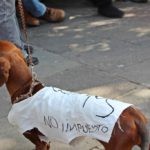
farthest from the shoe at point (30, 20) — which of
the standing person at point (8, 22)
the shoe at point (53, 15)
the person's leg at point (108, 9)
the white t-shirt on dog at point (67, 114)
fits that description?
the white t-shirt on dog at point (67, 114)

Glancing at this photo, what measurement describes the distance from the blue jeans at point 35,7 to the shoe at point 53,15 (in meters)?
0.10

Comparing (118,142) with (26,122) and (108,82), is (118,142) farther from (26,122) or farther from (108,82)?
(108,82)

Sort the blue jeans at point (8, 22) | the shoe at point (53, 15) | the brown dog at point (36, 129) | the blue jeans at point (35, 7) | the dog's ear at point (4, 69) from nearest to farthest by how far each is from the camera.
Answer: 1. the brown dog at point (36, 129)
2. the dog's ear at point (4, 69)
3. the blue jeans at point (8, 22)
4. the blue jeans at point (35, 7)
5. the shoe at point (53, 15)

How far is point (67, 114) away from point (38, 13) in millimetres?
4268

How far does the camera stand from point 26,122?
11.0ft

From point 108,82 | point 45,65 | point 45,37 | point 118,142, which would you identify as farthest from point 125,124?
point 45,37

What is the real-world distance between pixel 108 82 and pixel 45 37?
6.54ft

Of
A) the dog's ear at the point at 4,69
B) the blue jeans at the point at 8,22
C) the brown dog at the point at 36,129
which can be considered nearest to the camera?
the brown dog at the point at 36,129

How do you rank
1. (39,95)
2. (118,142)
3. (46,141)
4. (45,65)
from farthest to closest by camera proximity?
(45,65)
(46,141)
(39,95)
(118,142)

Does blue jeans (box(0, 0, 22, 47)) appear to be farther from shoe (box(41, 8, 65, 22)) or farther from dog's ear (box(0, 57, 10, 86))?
shoe (box(41, 8, 65, 22))

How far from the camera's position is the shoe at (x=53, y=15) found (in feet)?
24.1

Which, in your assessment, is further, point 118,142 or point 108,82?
point 108,82

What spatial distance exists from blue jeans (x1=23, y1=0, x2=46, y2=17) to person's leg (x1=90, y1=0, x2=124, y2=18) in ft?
3.11

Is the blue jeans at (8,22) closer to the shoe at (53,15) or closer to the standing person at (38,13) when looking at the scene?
the standing person at (38,13)
